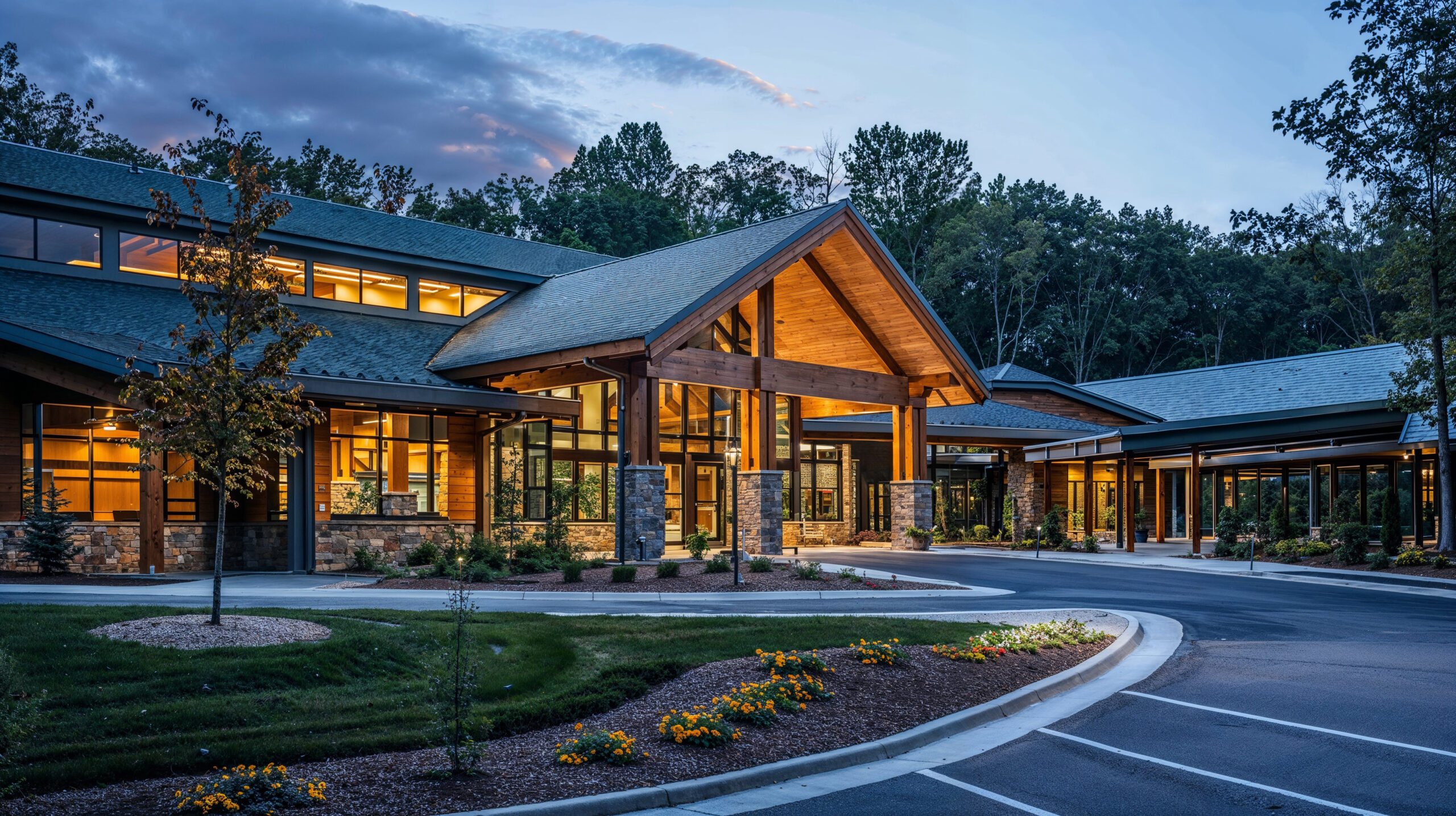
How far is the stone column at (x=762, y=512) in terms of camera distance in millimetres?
24453

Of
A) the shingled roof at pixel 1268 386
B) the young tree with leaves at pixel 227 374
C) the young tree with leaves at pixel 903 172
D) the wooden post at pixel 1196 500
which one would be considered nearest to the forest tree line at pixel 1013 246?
the young tree with leaves at pixel 903 172

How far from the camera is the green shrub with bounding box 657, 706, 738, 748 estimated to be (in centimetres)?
750

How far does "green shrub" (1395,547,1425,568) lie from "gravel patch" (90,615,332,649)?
22.3 meters

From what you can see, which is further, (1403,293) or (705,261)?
(1403,293)

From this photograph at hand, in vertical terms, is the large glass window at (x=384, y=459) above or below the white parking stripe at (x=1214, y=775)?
above

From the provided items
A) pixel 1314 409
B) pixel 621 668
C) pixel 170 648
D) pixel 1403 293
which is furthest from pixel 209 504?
pixel 1403 293

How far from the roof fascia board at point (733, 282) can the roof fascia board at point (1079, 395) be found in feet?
50.0

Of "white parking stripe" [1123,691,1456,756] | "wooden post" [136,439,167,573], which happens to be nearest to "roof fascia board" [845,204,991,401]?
"wooden post" [136,439,167,573]

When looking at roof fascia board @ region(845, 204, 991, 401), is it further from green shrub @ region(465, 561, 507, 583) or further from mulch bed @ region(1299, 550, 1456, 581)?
green shrub @ region(465, 561, 507, 583)

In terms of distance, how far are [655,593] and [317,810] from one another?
35.6ft

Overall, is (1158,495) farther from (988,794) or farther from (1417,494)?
(988,794)

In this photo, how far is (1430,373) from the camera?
84.3 feet

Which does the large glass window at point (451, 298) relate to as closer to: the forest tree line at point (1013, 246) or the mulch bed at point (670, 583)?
the mulch bed at point (670, 583)

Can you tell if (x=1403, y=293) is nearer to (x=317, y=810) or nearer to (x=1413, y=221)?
(x=1413, y=221)
